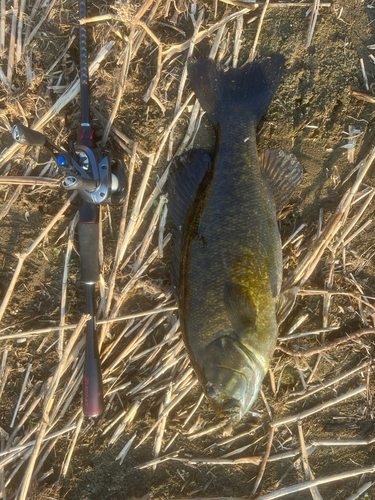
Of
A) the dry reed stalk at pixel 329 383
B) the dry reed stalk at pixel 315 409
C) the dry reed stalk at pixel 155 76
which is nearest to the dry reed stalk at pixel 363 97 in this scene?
the dry reed stalk at pixel 155 76

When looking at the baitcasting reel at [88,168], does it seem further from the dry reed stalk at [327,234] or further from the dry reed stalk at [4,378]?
the dry reed stalk at [4,378]

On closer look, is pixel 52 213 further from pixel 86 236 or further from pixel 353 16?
pixel 353 16

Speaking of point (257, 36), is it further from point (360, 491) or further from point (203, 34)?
point (360, 491)

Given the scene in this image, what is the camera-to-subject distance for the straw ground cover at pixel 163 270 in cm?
279

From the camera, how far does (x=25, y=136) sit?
2.06 meters

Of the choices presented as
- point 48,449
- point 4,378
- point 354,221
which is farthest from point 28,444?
point 354,221

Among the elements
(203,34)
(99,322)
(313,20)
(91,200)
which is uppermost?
(313,20)

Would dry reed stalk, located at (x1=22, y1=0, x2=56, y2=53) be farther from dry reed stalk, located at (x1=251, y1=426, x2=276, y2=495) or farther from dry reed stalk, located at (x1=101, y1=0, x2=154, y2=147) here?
dry reed stalk, located at (x1=251, y1=426, x2=276, y2=495)

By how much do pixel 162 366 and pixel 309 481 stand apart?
62.5 inches

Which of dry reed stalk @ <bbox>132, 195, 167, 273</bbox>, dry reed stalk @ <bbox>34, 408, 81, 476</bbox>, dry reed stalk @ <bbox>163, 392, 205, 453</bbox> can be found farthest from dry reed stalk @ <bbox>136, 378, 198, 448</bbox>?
dry reed stalk @ <bbox>132, 195, 167, 273</bbox>

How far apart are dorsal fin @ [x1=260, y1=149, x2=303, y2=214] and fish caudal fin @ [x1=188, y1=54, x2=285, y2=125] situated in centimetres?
30

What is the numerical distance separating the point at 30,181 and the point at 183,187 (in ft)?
4.37

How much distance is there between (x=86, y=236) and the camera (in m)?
2.70

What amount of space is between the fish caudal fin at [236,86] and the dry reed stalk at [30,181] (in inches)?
55.8
